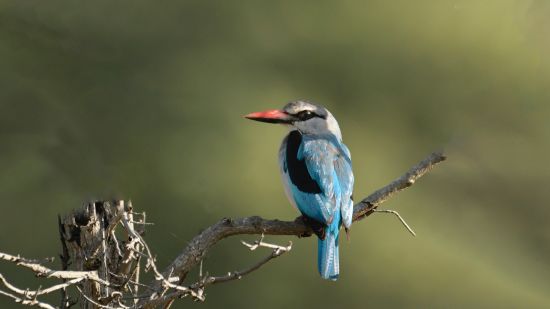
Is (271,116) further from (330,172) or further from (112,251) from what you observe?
(112,251)

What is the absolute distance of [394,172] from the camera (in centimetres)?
1200

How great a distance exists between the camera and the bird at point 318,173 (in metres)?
3.99

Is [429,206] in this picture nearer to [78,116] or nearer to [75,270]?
[78,116]

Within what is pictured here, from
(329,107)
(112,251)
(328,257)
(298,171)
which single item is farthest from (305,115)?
(329,107)

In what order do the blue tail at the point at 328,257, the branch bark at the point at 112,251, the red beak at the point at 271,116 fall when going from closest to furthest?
the branch bark at the point at 112,251
the blue tail at the point at 328,257
the red beak at the point at 271,116

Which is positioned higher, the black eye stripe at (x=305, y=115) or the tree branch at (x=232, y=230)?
the black eye stripe at (x=305, y=115)

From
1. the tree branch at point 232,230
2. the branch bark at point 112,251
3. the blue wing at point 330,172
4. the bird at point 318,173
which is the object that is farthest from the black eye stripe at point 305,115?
the branch bark at point 112,251

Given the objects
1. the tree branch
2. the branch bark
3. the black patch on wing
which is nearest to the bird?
the black patch on wing

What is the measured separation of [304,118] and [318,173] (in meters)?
0.56

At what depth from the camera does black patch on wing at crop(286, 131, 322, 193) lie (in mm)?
4125

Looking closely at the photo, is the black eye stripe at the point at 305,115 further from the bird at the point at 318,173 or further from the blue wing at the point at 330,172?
the blue wing at the point at 330,172

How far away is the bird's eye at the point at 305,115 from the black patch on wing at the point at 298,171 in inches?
8.6

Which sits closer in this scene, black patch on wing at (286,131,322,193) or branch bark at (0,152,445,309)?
branch bark at (0,152,445,309)

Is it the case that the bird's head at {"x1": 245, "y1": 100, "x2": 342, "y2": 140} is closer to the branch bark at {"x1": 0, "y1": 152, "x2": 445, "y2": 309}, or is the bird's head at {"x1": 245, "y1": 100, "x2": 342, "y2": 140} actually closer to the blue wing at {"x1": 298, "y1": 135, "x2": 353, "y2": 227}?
the blue wing at {"x1": 298, "y1": 135, "x2": 353, "y2": 227}
